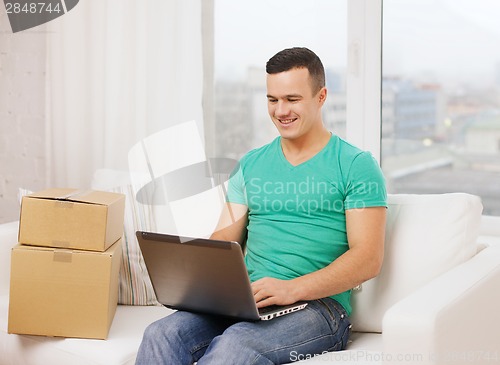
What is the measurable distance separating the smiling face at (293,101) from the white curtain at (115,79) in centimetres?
95

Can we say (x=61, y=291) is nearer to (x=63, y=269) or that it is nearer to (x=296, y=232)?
(x=63, y=269)

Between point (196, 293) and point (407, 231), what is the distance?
0.60 metres

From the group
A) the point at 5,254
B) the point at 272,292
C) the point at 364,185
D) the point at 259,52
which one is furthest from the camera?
the point at 259,52

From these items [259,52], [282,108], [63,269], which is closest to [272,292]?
[282,108]

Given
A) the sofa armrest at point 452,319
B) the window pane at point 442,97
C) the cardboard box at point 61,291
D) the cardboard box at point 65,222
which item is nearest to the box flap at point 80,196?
the cardboard box at point 65,222

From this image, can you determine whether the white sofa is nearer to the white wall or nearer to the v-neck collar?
the v-neck collar

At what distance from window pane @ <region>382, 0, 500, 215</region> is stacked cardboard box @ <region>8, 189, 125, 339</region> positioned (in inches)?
47.7

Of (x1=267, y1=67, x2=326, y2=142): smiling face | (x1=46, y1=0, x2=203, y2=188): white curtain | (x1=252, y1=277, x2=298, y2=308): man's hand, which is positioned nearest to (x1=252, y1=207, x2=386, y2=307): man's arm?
(x1=252, y1=277, x2=298, y2=308): man's hand

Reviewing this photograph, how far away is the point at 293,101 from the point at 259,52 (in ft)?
3.23

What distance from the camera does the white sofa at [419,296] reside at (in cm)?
175

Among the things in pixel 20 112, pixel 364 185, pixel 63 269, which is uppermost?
pixel 20 112

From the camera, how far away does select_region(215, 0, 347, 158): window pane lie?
2830 mm

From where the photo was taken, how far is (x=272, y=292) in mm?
1882

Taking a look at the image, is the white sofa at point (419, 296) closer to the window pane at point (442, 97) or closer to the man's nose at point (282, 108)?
the man's nose at point (282, 108)
